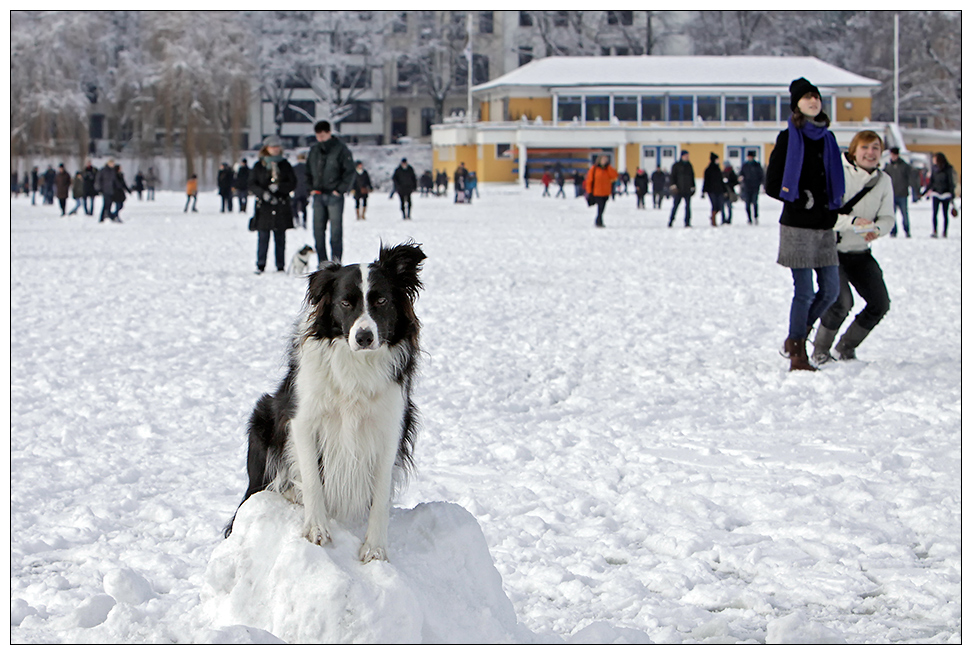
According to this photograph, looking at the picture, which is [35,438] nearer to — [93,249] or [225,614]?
[225,614]

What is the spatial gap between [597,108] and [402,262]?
2767 inches

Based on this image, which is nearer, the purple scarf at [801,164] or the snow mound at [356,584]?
the snow mound at [356,584]

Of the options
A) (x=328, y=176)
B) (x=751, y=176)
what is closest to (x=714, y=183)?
(x=751, y=176)

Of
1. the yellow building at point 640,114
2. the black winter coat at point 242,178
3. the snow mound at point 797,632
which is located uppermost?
the yellow building at point 640,114

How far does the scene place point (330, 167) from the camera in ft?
44.2

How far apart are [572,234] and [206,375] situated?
51.9 feet

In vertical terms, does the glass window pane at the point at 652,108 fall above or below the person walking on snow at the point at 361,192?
above

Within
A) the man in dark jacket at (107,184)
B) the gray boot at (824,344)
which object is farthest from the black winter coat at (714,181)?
the gray boot at (824,344)

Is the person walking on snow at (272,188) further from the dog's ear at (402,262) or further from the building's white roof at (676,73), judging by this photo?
the building's white roof at (676,73)

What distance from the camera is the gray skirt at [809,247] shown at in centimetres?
764

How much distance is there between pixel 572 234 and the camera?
23.2 metres

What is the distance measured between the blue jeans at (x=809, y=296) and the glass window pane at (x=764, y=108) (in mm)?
66838

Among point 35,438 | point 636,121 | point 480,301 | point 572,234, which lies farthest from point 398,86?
point 35,438

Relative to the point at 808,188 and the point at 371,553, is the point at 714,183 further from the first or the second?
the point at 371,553
